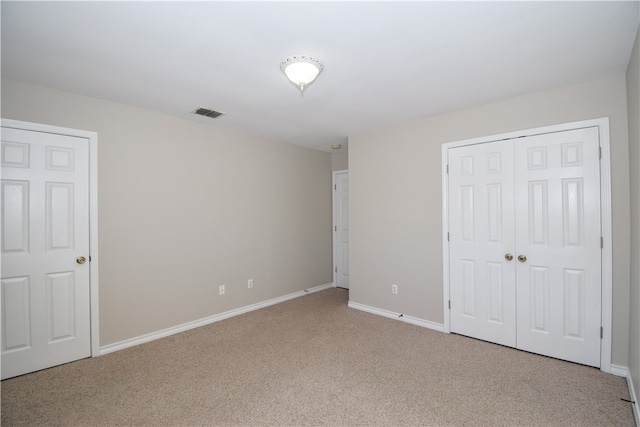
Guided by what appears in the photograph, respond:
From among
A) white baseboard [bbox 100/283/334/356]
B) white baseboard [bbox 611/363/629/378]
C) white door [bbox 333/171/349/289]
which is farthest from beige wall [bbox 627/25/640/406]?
white baseboard [bbox 100/283/334/356]

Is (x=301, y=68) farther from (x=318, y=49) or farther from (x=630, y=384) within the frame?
(x=630, y=384)

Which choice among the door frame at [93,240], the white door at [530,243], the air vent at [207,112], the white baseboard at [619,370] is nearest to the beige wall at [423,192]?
the white baseboard at [619,370]

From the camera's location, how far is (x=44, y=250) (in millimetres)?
2664

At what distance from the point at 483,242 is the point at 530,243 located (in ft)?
1.34

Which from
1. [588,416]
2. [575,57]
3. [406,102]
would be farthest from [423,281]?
[575,57]

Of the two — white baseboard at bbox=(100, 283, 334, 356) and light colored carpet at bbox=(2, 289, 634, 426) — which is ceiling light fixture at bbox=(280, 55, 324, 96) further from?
white baseboard at bbox=(100, 283, 334, 356)

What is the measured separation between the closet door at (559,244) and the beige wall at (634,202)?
0.26 m

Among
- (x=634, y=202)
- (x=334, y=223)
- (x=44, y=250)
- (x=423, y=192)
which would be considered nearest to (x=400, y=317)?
(x=423, y=192)

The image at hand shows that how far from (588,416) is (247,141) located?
423 centimetres

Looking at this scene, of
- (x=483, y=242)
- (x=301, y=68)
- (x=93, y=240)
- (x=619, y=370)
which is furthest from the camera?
(x=483, y=242)

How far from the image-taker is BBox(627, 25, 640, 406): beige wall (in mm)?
1993

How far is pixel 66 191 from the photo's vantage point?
2.76 metres

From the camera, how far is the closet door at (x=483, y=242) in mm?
3021

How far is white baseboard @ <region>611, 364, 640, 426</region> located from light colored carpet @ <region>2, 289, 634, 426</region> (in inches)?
1.8
